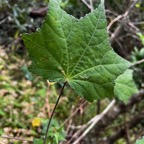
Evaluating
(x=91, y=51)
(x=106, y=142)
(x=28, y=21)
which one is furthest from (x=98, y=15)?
A: (x=28, y=21)

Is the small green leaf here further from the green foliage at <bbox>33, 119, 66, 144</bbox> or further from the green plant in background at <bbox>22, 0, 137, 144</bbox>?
the green plant in background at <bbox>22, 0, 137, 144</bbox>

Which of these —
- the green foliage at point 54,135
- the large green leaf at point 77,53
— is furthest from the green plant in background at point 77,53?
the green foliage at point 54,135

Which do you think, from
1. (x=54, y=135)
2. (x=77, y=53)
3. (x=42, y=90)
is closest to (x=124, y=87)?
(x=54, y=135)

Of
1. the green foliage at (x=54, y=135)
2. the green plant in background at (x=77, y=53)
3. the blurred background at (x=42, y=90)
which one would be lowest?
the blurred background at (x=42, y=90)

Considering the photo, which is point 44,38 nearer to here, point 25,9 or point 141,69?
point 141,69

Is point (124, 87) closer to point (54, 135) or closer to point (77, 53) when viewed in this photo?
point (54, 135)

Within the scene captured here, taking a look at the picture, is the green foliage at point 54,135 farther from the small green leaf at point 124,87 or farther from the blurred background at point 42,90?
the blurred background at point 42,90
